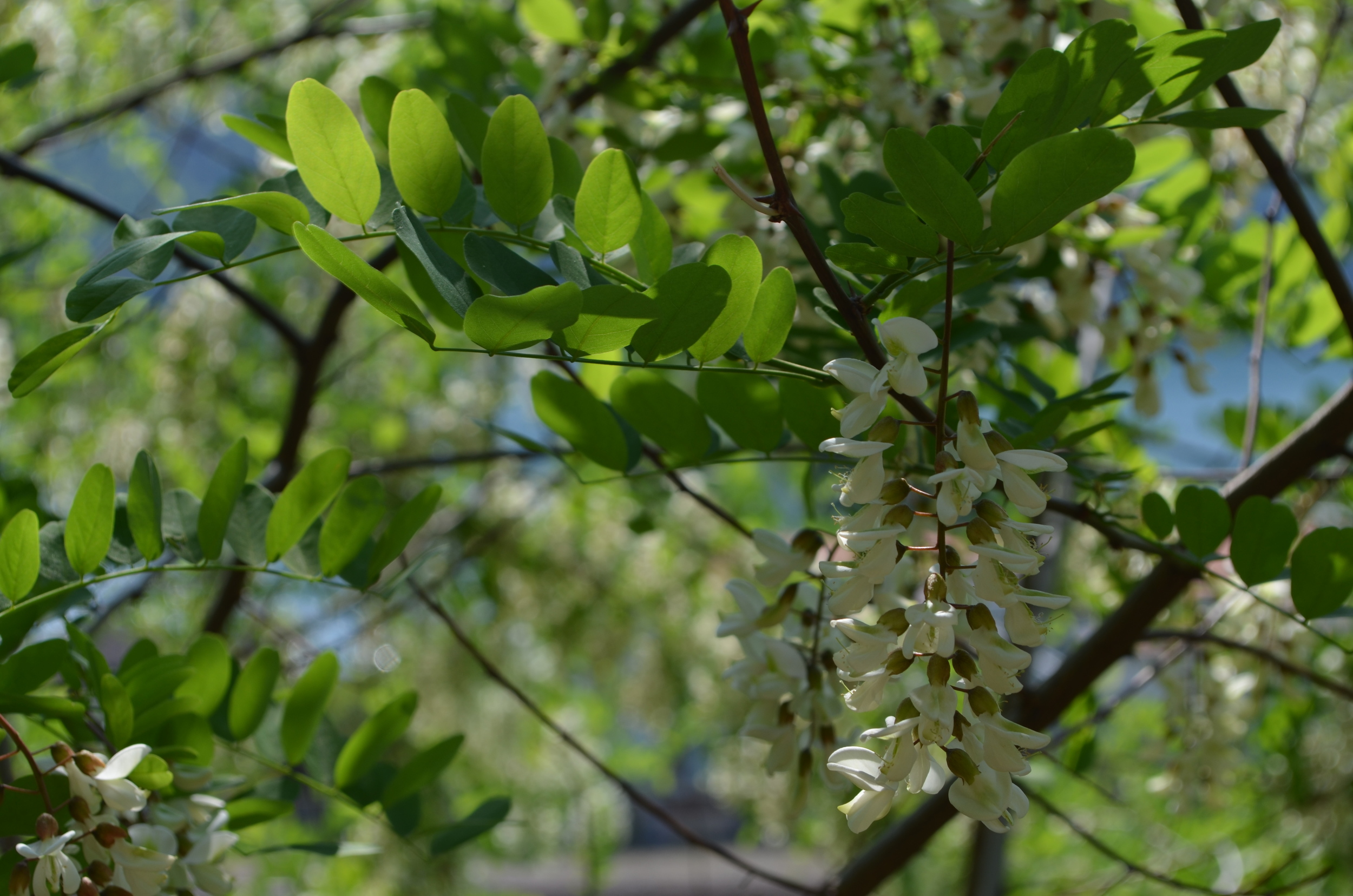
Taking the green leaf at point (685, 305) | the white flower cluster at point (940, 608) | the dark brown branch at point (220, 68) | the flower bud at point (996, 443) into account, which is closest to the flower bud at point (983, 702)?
the white flower cluster at point (940, 608)

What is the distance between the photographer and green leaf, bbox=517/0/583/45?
100 cm

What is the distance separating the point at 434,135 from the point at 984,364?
45cm

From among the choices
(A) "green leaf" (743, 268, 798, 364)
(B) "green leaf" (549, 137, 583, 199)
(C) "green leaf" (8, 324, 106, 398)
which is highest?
(B) "green leaf" (549, 137, 583, 199)

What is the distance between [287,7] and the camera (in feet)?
9.07

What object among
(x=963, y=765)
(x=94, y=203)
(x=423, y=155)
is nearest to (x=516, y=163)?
(x=423, y=155)

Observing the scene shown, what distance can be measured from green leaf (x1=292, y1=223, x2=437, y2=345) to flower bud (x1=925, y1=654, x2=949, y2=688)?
0.87 ft

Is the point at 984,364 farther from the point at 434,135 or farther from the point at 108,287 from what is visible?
the point at 108,287

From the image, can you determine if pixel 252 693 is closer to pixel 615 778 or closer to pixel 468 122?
pixel 615 778

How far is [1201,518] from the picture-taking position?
2.03 feet

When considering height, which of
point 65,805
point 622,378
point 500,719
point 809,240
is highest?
point 809,240

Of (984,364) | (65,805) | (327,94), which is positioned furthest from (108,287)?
(984,364)

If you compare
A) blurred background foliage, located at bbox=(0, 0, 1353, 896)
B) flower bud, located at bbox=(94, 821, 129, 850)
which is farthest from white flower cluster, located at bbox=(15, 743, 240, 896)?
blurred background foliage, located at bbox=(0, 0, 1353, 896)

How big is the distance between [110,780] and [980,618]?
0.44 m

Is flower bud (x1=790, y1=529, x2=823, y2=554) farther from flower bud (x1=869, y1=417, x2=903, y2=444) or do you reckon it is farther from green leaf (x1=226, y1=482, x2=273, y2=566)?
green leaf (x1=226, y1=482, x2=273, y2=566)
